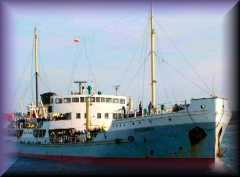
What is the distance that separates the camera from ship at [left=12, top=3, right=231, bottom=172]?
1173 inches

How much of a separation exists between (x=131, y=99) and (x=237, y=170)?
1458 centimetres

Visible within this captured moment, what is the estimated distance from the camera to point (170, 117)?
99.3 feet

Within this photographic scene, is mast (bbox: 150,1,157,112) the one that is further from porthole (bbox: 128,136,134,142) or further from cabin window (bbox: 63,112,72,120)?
cabin window (bbox: 63,112,72,120)

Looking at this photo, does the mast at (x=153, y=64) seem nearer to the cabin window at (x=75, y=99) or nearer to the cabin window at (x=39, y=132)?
the cabin window at (x=75, y=99)

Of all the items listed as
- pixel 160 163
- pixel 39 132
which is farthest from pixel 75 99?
Result: pixel 160 163

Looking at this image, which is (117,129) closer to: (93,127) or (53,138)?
(93,127)

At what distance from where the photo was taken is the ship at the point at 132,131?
97.8 ft

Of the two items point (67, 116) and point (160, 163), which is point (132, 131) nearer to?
point (160, 163)

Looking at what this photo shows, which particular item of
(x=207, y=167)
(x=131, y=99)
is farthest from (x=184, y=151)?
(x=131, y=99)

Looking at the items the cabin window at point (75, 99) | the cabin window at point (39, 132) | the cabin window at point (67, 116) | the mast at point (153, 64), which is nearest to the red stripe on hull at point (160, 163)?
the mast at point (153, 64)

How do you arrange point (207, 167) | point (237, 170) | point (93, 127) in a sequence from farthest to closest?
point (93, 127) → point (237, 170) → point (207, 167)

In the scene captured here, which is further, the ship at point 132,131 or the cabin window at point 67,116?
the cabin window at point 67,116

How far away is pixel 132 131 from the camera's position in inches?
1273

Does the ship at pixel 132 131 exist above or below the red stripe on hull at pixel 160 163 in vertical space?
above
